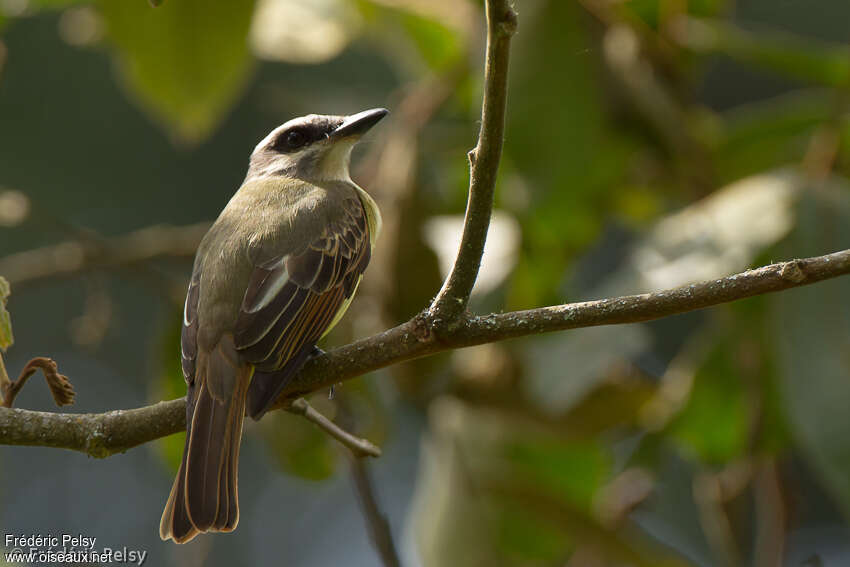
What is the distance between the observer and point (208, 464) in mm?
2447

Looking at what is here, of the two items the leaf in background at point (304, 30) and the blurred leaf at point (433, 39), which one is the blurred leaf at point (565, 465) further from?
the leaf in background at point (304, 30)

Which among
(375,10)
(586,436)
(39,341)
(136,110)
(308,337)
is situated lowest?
(39,341)

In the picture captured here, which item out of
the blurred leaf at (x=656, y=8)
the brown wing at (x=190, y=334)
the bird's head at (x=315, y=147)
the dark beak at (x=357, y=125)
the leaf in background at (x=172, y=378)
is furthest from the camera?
the blurred leaf at (x=656, y=8)

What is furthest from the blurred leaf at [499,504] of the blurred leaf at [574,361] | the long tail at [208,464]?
the long tail at [208,464]

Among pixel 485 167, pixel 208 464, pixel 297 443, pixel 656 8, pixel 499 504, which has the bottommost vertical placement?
pixel 499 504

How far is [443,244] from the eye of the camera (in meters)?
3.89

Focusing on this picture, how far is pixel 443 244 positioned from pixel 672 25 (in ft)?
3.68

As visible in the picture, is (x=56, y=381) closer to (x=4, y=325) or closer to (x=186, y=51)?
(x=4, y=325)

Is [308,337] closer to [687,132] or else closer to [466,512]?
[466,512]

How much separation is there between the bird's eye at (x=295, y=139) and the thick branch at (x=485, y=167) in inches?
77.9

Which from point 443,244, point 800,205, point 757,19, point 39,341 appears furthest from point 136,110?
point 800,205

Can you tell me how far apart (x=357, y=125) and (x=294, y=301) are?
39.3 inches

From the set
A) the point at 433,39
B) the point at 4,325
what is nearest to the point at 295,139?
the point at 433,39

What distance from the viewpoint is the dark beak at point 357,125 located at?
3537mm
